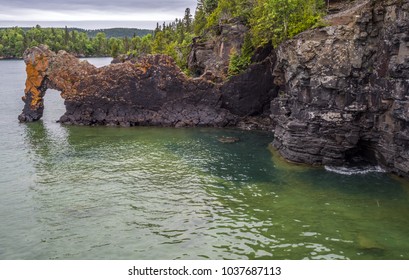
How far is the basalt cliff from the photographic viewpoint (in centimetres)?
4178

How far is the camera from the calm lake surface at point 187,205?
2844 centimetres

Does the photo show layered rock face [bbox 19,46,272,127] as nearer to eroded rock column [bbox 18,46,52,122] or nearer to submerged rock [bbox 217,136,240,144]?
eroded rock column [bbox 18,46,52,122]

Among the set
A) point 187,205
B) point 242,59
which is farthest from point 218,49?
point 187,205

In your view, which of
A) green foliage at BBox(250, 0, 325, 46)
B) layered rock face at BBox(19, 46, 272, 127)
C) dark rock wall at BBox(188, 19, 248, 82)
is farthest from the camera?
dark rock wall at BBox(188, 19, 248, 82)

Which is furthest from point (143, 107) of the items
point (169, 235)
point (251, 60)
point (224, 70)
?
point (169, 235)

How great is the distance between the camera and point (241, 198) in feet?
123

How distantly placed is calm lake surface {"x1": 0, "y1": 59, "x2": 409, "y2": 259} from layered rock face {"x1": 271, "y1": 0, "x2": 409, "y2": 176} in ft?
9.85

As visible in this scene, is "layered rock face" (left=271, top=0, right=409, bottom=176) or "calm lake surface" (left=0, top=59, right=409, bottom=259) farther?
"layered rock face" (left=271, top=0, right=409, bottom=176)

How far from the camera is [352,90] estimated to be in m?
44.6

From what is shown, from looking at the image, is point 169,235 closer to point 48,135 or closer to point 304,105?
point 304,105

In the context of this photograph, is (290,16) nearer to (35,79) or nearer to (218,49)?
(218,49)

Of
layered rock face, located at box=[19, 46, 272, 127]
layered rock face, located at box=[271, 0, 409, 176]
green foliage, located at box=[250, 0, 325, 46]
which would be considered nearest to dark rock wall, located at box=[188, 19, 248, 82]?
layered rock face, located at box=[19, 46, 272, 127]

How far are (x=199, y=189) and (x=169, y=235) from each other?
1014 centimetres

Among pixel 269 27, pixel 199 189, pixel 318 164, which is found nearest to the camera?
pixel 199 189
